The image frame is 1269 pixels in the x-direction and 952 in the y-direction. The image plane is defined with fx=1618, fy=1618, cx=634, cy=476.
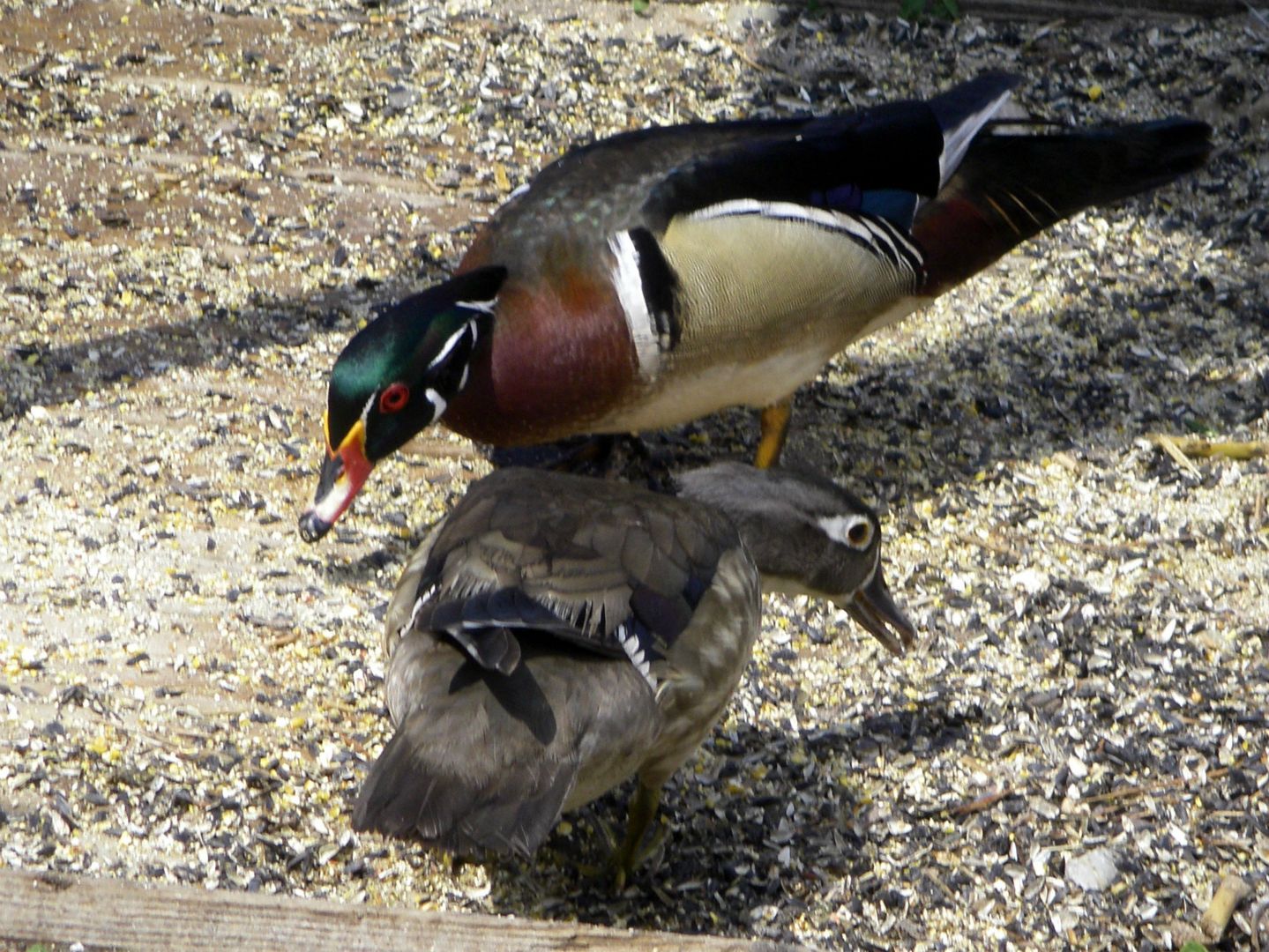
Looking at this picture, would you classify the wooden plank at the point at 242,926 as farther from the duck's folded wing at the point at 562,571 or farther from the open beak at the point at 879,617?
the open beak at the point at 879,617

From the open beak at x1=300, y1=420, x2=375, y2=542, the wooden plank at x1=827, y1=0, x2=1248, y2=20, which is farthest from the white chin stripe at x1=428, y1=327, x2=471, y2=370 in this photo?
the wooden plank at x1=827, y1=0, x2=1248, y2=20

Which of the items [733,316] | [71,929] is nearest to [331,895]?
[71,929]

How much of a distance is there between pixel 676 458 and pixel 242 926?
2298 mm

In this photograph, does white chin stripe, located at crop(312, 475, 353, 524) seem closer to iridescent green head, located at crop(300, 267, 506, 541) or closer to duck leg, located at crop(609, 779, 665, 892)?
iridescent green head, located at crop(300, 267, 506, 541)

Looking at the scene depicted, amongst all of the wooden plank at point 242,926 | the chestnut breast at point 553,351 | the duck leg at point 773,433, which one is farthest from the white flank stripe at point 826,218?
the wooden plank at point 242,926

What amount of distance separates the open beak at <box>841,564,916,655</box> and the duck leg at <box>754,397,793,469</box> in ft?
2.35

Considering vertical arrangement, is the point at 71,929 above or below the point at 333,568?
above

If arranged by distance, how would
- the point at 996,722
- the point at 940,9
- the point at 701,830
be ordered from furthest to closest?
the point at 940,9, the point at 996,722, the point at 701,830

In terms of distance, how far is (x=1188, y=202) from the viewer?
5066 mm

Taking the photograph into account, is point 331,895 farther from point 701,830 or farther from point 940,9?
point 940,9

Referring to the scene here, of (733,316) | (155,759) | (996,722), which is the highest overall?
(733,316)

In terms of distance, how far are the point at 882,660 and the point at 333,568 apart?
3.98 ft

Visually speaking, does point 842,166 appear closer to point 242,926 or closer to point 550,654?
point 550,654

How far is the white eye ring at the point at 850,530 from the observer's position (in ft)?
10.6
